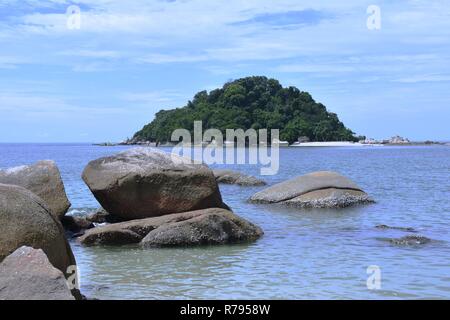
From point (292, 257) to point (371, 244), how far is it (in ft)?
7.26

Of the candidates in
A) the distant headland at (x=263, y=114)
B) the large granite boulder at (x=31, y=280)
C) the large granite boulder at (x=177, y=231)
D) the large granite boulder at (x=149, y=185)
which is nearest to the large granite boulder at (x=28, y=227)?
the large granite boulder at (x=31, y=280)

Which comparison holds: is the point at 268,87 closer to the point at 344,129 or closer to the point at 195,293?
the point at 344,129

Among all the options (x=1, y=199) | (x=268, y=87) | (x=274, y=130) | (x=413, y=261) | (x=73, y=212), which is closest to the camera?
(x=1, y=199)

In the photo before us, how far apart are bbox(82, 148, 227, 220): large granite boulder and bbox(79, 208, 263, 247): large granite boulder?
55 cm

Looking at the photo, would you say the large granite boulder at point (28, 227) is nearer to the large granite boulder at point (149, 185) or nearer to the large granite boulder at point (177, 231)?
the large granite boulder at point (177, 231)

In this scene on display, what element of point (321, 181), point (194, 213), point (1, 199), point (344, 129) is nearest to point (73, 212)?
point (194, 213)

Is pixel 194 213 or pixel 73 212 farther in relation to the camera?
pixel 73 212

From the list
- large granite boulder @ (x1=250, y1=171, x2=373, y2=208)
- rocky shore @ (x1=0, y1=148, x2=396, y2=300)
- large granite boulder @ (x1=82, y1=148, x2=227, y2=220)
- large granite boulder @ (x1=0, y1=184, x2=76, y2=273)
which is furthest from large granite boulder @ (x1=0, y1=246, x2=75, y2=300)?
large granite boulder @ (x1=250, y1=171, x2=373, y2=208)

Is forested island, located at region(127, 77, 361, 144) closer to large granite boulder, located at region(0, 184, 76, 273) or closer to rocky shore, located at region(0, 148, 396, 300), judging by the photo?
rocky shore, located at region(0, 148, 396, 300)

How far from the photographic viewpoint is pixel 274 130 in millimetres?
125812

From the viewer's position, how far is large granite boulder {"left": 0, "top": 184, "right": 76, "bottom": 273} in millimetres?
7953

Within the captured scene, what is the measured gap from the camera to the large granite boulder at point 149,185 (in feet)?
44.5

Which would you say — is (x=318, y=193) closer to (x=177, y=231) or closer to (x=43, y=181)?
(x=177, y=231)

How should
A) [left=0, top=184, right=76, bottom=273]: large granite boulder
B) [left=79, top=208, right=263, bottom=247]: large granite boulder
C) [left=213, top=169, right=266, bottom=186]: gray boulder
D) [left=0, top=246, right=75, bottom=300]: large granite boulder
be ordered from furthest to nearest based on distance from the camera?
1. [left=213, top=169, right=266, bottom=186]: gray boulder
2. [left=79, top=208, right=263, bottom=247]: large granite boulder
3. [left=0, top=184, right=76, bottom=273]: large granite boulder
4. [left=0, top=246, right=75, bottom=300]: large granite boulder
